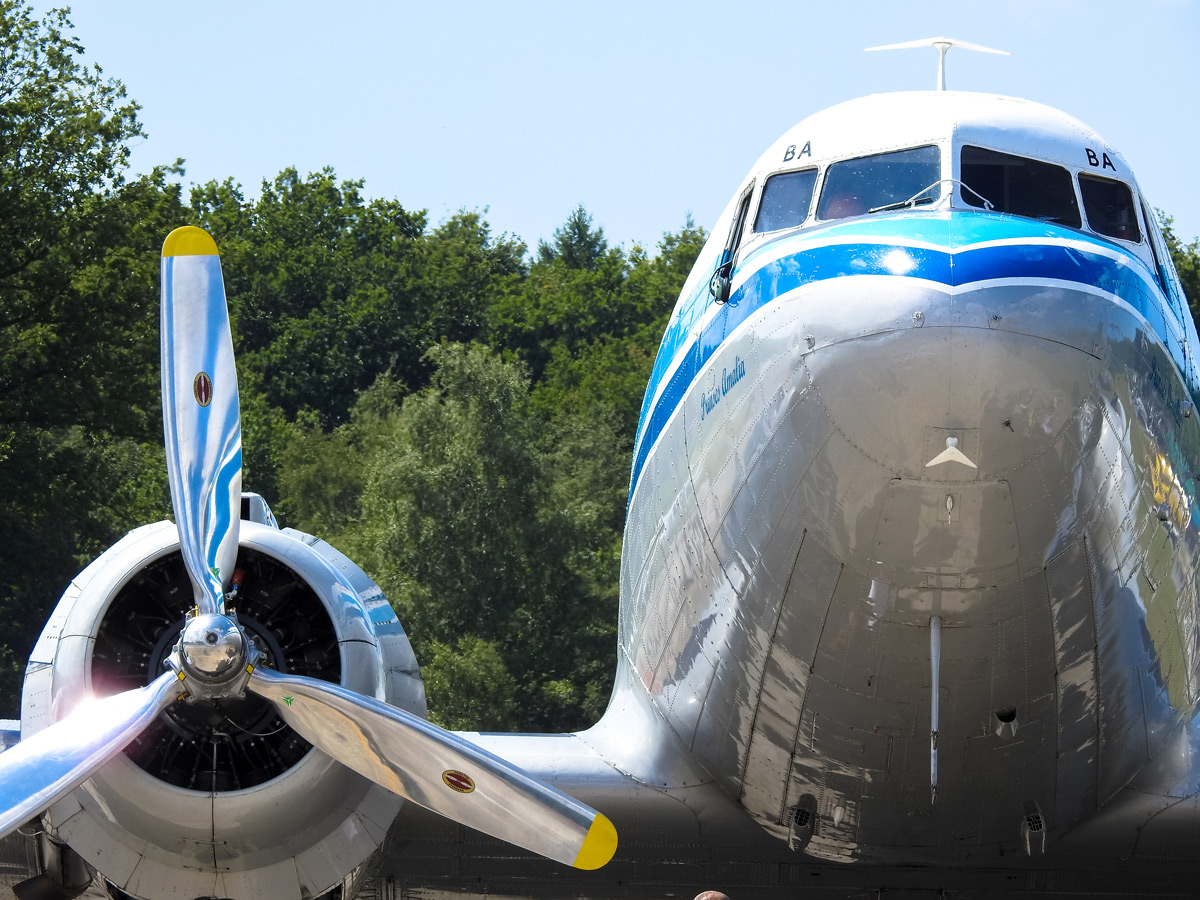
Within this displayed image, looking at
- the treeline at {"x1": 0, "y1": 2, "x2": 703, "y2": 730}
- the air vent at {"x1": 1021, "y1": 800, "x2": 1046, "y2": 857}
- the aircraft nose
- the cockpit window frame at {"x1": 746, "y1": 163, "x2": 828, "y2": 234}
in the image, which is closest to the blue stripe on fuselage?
the cockpit window frame at {"x1": 746, "y1": 163, "x2": 828, "y2": 234}

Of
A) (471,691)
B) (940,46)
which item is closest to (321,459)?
(471,691)

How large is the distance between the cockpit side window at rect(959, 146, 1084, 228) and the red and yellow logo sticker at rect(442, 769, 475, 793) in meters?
3.84

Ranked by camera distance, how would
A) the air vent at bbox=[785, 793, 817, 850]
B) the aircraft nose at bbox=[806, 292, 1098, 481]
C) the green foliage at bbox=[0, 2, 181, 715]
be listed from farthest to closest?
1. the green foliage at bbox=[0, 2, 181, 715]
2. the air vent at bbox=[785, 793, 817, 850]
3. the aircraft nose at bbox=[806, 292, 1098, 481]

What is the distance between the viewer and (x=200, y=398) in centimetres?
1029

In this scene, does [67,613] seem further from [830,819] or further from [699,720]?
[830,819]

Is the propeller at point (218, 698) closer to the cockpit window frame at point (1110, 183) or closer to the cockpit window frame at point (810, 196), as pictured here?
the cockpit window frame at point (810, 196)

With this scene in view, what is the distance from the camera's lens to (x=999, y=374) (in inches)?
273

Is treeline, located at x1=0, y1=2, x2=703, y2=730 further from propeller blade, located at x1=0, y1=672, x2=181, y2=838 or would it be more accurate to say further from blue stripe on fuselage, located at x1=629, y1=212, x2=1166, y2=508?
blue stripe on fuselage, located at x1=629, y1=212, x2=1166, y2=508

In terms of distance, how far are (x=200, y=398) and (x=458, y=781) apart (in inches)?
106

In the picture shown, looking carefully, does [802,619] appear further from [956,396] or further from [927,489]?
[956,396]

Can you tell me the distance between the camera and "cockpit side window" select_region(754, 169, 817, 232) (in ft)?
29.1

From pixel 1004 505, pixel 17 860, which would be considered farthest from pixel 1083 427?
pixel 17 860

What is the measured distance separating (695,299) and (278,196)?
5234 centimetres

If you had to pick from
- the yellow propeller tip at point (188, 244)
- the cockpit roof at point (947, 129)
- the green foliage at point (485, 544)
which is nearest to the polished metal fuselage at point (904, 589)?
the cockpit roof at point (947, 129)
